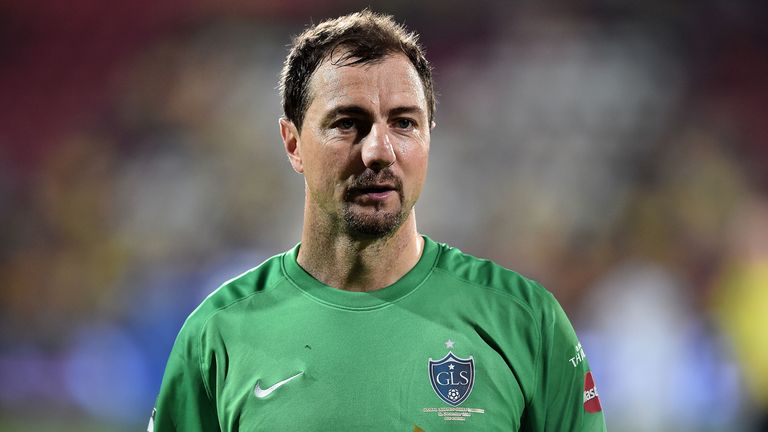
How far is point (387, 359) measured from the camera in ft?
7.16

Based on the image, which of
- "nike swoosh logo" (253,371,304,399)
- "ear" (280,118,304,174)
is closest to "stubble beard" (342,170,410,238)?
"ear" (280,118,304,174)

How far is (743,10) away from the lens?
316 inches

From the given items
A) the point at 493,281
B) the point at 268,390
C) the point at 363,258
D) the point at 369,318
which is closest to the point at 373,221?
the point at 363,258

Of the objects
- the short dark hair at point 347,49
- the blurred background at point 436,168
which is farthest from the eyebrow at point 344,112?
the blurred background at point 436,168

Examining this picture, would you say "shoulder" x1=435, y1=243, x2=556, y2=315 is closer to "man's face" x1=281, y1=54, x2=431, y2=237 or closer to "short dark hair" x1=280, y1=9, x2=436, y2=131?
"man's face" x1=281, y1=54, x2=431, y2=237

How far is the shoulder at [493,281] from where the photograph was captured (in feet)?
7.41

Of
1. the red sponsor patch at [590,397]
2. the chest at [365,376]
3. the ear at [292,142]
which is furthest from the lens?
the ear at [292,142]

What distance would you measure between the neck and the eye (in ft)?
0.78

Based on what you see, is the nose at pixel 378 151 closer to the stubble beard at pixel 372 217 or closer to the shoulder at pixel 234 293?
the stubble beard at pixel 372 217

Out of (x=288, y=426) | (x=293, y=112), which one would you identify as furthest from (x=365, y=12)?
(x=288, y=426)

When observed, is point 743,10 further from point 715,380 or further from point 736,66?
point 715,380

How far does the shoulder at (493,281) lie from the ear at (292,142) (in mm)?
447

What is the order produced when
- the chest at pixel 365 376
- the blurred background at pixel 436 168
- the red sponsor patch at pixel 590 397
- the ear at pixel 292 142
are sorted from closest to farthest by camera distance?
1. the chest at pixel 365 376
2. the red sponsor patch at pixel 590 397
3. the ear at pixel 292 142
4. the blurred background at pixel 436 168

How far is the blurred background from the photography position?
724 cm
